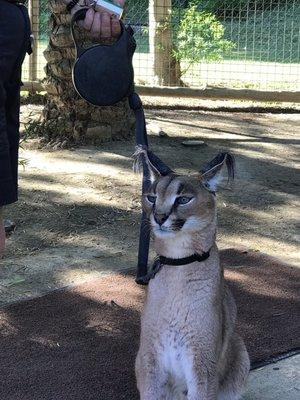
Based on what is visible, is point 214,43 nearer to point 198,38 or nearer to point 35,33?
point 198,38

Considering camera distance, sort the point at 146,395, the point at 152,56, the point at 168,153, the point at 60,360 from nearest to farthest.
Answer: the point at 146,395
the point at 60,360
the point at 168,153
the point at 152,56

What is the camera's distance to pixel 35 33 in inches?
437

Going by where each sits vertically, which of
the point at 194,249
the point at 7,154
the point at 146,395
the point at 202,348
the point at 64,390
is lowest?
the point at 64,390

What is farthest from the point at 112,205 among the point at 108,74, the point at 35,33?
the point at 35,33

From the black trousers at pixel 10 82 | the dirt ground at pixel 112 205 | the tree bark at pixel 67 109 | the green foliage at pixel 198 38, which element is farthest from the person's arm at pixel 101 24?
the green foliage at pixel 198 38

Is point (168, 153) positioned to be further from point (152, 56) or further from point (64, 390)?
point (64, 390)

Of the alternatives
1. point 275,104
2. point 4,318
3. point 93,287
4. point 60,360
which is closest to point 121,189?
point 93,287

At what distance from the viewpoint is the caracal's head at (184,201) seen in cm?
317

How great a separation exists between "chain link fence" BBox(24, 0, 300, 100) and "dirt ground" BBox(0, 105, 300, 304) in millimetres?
1937

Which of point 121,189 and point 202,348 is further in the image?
point 121,189

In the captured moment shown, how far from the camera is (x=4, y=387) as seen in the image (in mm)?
4070

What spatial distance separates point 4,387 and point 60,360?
403mm

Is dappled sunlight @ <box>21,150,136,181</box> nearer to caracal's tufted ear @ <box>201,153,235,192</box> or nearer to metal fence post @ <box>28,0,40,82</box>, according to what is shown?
metal fence post @ <box>28,0,40,82</box>

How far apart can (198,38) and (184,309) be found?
28.5 ft
